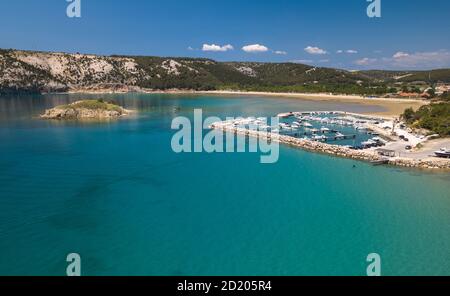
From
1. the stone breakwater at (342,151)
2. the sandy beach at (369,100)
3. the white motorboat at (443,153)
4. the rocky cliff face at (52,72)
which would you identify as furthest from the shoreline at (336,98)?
the white motorboat at (443,153)

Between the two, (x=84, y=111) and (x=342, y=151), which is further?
(x=84, y=111)

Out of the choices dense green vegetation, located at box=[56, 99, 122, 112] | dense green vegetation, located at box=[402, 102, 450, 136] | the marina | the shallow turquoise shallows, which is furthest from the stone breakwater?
dense green vegetation, located at box=[56, 99, 122, 112]

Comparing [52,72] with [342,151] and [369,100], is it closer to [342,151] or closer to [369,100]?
[369,100]

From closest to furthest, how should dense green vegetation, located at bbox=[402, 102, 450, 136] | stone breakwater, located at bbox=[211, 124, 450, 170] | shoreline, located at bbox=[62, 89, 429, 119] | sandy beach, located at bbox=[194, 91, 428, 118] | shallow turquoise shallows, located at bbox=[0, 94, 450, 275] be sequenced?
1. shallow turquoise shallows, located at bbox=[0, 94, 450, 275]
2. stone breakwater, located at bbox=[211, 124, 450, 170]
3. dense green vegetation, located at bbox=[402, 102, 450, 136]
4. sandy beach, located at bbox=[194, 91, 428, 118]
5. shoreline, located at bbox=[62, 89, 429, 119]

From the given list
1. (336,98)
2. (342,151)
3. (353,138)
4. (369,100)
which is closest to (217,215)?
(342,151)

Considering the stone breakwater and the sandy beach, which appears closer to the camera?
the stone breakwater

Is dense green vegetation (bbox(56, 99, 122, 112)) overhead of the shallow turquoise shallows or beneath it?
overhead

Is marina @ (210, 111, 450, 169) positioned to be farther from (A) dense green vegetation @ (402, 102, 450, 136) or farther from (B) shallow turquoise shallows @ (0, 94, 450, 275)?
(B) shallow turquoise shallows @ (0, 94, 450, 275)

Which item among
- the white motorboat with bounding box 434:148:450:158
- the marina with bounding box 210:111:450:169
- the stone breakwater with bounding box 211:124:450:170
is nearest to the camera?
the stone breakwater with bounding box 211:124:450:170
